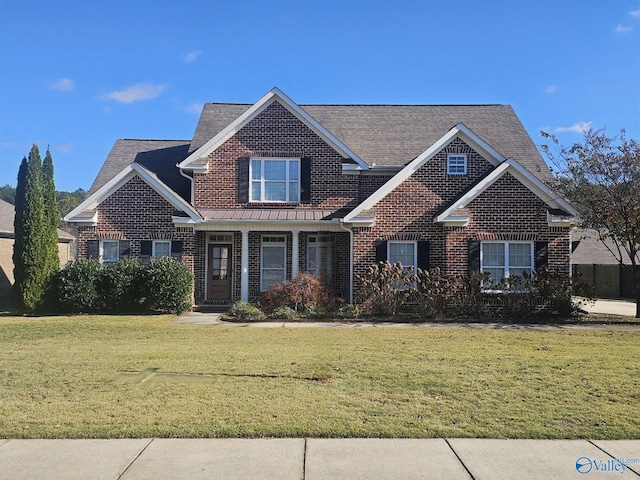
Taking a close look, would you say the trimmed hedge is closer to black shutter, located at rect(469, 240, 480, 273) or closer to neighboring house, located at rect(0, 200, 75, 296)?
neighboring house, located at rect(0, 200, 75, 296)

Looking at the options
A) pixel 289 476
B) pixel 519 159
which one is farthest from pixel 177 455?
pixel 519 159

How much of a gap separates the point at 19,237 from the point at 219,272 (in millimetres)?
6752

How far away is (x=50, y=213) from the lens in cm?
1766

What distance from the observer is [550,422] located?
569cm

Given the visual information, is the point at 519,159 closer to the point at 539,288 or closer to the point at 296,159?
the point at 539,288

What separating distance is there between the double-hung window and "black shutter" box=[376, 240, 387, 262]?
315cm

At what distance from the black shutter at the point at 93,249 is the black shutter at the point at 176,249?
2607 mm

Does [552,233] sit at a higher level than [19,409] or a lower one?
higher

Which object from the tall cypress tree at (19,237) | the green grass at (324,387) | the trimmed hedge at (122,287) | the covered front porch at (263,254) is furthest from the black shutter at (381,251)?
the tall cypress tree at (19,237)

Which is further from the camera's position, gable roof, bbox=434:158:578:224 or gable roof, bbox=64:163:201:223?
gable roof, bbox=64:163:201:223

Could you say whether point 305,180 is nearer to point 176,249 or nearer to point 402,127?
point 176,249

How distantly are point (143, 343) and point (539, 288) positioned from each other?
11.8 metres

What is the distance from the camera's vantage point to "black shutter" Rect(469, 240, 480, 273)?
16.3m

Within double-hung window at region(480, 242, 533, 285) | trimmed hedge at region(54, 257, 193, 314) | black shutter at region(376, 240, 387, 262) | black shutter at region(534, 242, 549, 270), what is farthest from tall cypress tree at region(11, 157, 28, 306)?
black shutter at region(534, 242, 549, 270)
